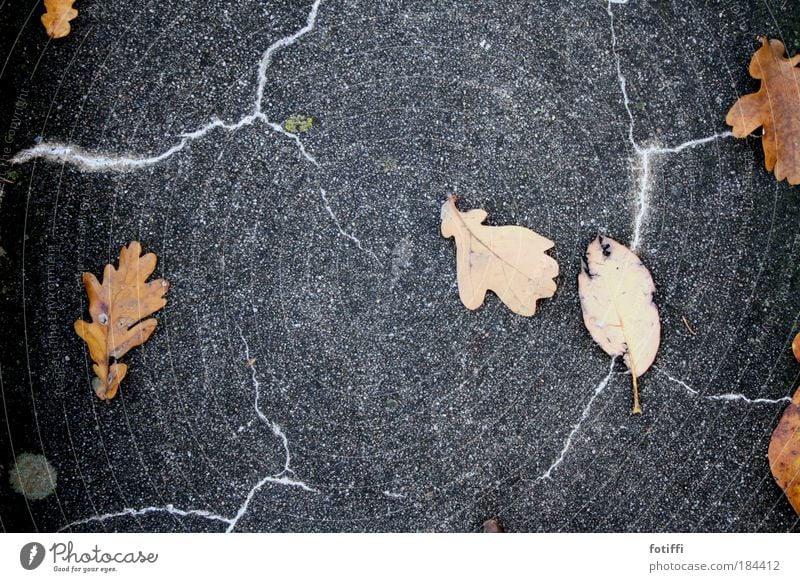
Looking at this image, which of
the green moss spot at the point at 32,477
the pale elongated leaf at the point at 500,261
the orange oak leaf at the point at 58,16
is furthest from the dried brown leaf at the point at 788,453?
the orange oak leaf at the point at 58,16

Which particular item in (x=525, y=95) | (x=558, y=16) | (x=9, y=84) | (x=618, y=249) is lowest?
(x=618, y=249)

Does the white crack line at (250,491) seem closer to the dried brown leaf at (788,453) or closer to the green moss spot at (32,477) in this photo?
the green moss spot at (32,477)

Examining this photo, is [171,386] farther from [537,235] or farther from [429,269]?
[537,235]

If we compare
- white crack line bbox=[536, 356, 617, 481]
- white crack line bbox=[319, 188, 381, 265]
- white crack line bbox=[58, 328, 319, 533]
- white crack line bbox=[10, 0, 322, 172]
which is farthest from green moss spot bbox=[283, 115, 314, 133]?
white crack line bbox=[536, 356, 617, 481]

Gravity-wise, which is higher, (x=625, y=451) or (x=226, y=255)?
(x=226, y=255)
